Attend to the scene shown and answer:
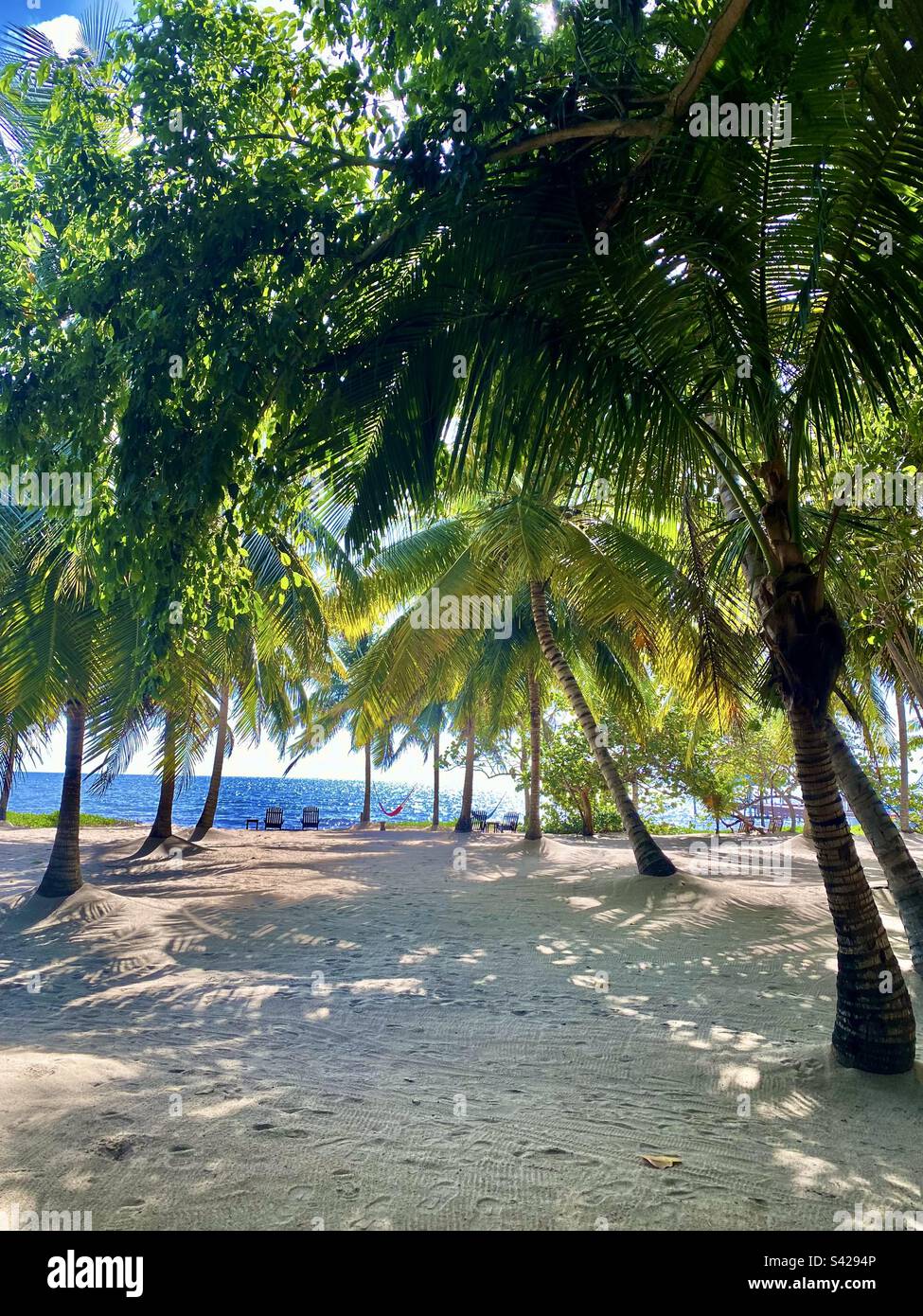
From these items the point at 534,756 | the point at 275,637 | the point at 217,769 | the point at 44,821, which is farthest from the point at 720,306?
the point at 44,821

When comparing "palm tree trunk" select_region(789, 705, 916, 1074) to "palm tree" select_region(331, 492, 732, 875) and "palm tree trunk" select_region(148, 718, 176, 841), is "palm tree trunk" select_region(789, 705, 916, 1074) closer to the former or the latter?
"palm tree" select_region(331, 492, 732, 875)

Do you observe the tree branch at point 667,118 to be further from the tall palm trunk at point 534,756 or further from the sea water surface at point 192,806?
the sea water surface at point 192,806

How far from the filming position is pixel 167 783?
15.9 meters

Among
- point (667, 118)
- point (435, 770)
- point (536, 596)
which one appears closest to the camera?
point (667, 118)

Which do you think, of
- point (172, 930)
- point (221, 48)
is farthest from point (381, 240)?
point (172, 930)

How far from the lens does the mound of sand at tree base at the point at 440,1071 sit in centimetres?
301

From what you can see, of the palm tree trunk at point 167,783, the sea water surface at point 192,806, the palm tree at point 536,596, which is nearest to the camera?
the palm tree at point 536,596

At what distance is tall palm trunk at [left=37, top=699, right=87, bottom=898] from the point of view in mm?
10407

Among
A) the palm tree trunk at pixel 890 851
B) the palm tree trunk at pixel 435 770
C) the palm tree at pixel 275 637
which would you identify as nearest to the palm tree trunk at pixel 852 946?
the palm tree trunk at pixel 890 851

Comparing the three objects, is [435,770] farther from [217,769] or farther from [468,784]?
[217,769]

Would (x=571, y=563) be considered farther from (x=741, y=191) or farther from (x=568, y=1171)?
(x=568, y=1171)

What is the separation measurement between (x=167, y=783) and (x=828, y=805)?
46.3ft

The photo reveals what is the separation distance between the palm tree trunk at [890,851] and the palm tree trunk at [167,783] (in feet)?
36.6

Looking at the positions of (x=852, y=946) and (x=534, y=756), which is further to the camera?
(x=534, y=756)
